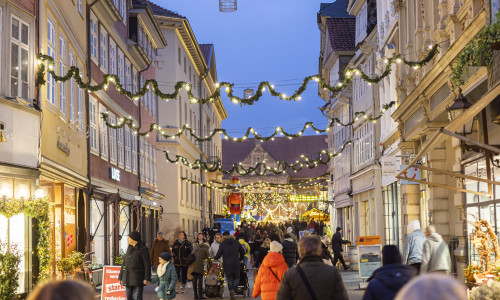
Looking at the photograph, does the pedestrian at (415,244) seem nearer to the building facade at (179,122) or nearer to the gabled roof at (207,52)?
the building facade at (179,122)

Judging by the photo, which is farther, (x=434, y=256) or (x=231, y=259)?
(x=231, y=259)

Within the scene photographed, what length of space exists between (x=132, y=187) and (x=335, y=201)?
901 inches

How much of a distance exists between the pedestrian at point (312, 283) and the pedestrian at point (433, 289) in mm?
4590

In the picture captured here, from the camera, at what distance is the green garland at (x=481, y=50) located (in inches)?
470

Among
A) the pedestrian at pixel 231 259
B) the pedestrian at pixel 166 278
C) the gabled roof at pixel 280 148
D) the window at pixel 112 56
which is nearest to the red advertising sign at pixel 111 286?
the pedestrian at pixel 166 278

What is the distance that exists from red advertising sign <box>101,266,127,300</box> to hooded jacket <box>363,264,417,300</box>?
8.86 meters

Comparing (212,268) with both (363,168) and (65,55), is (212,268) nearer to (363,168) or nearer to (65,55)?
(65,55)

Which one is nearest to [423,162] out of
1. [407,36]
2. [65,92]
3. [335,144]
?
[407,36]

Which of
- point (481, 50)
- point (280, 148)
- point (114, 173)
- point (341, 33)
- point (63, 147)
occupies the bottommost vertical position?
point (114, 173)

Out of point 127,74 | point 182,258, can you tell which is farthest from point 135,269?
point 127,74

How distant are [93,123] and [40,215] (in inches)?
396

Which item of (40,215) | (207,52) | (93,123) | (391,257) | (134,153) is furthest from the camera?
(207,52)

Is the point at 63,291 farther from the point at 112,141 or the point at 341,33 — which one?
the point at 341,33

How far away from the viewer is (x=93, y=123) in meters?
26.0
